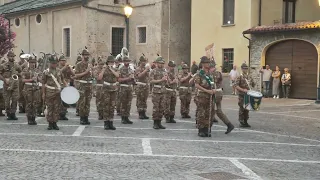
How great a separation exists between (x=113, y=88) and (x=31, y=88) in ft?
8.34

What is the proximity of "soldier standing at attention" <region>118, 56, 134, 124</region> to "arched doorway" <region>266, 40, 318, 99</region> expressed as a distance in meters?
13.7

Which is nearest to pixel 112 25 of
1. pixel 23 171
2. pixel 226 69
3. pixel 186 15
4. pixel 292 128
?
pixel 186 15

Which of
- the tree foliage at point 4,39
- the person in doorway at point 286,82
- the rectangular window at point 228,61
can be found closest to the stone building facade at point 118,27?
the tree foliage at point 4,39

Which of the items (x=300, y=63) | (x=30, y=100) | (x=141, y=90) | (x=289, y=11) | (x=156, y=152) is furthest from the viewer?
(x=289, y=11)

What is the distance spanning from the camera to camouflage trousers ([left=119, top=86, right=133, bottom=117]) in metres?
14.3

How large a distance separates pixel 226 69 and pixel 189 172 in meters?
22.3

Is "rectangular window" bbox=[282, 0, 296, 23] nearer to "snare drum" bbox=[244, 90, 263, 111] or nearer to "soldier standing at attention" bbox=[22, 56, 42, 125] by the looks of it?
"snare drum" bbox=[244, 90, 263, 111]

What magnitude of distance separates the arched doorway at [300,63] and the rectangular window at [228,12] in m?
3.54

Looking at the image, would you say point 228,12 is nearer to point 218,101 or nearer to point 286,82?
point 286,82

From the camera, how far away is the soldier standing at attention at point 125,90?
14320 millimetres

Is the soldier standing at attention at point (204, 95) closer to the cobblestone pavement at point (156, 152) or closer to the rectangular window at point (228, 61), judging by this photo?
the cobblestone pavement at point (156, 152)

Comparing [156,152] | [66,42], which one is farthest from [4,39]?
[156,152]

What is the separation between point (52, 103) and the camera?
1231 centimetres

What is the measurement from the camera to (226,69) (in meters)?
29.6
